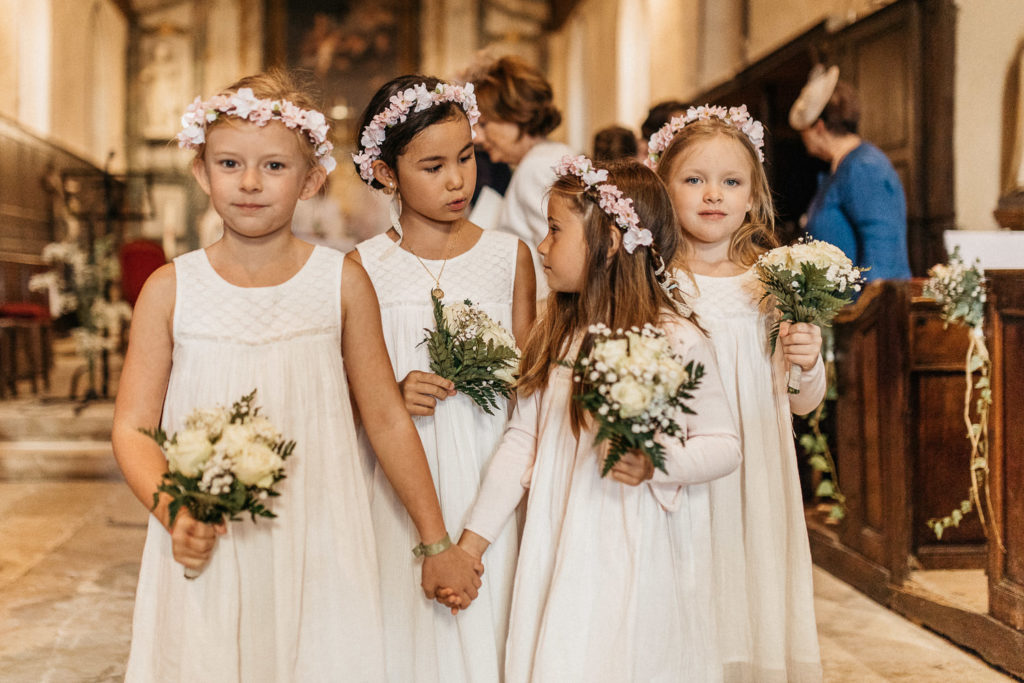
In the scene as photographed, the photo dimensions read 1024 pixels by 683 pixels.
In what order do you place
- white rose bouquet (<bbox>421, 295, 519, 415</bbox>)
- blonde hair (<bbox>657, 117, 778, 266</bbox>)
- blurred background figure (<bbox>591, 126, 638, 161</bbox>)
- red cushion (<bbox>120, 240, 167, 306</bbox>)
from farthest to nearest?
red cushion (<bbox>120, 240, 167, 306</bbox>) → blurred background figure (<bbox>591, 126, 638, 161</bbox>) → blonde hair (<bbox>657, 117, 778, 266</bbox>) → white rose bouquet (<bbox>421, 295, 519, 415</bbox>)

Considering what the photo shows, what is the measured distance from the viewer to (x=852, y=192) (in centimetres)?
475

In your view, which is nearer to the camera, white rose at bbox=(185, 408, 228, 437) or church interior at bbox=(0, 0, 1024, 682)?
white rose at bbox=(185, 408, 228, 437)

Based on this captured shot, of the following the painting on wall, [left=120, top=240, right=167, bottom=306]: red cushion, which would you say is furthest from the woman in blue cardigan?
the painting on wall

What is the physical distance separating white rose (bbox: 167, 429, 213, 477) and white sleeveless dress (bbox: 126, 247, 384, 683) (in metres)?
0.30

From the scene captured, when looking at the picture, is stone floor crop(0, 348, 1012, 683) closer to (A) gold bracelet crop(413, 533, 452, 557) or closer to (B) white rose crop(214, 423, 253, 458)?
(A) gold bracelet crop(413, 533, 452, 557)

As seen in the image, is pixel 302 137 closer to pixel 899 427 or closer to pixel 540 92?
pixel 540 92

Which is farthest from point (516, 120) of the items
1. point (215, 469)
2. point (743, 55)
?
point (743, 55)

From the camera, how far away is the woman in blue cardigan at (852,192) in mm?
4699

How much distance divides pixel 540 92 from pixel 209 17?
14016 millimetres

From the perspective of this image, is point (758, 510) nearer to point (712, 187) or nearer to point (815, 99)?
point (712, 187)

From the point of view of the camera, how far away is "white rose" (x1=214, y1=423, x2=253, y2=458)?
1740mm

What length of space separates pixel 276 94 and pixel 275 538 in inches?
38.8

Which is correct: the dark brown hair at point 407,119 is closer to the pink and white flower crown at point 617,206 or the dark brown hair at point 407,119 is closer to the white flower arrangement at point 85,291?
the pink and white flower crown at point 617,206

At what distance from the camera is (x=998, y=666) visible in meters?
A: 3.36
